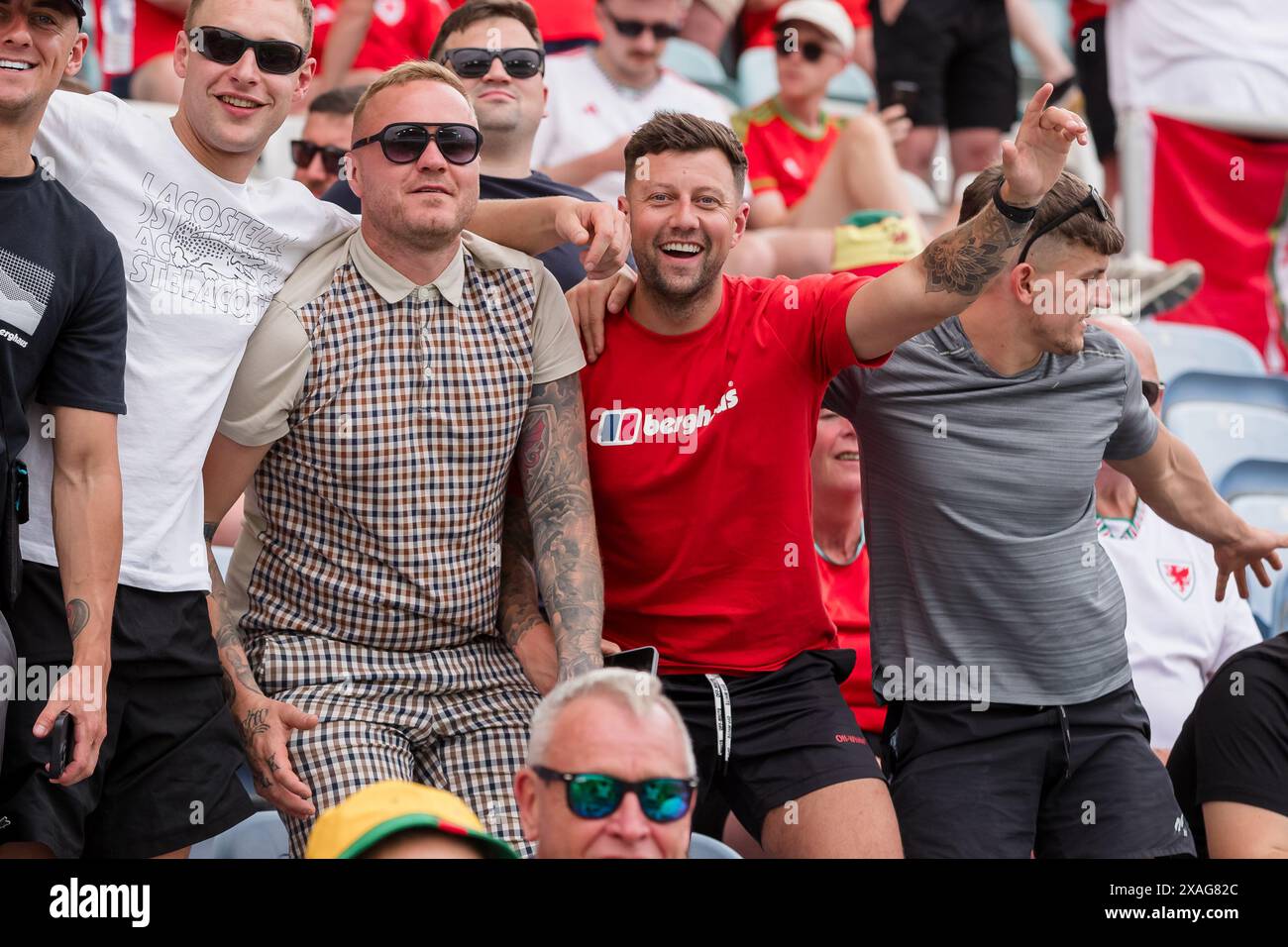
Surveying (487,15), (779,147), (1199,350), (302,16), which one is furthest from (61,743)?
(1199,350)

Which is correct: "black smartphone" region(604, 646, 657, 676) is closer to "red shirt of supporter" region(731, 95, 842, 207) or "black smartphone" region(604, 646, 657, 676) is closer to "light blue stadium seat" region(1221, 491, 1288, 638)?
"light blue stadium seat" region(1221, 491, 1288, 638)

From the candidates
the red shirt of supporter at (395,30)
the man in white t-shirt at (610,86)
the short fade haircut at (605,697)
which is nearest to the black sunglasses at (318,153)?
the man in white t-shirt at (610,86)

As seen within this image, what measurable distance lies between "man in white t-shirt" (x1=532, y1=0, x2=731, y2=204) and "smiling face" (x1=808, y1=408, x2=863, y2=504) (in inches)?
77.4

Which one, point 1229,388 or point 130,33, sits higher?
point 130,33

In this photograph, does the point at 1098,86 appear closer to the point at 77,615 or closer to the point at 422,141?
the point at 422,141

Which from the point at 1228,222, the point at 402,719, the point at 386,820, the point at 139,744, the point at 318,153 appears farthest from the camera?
the point at 1228,222

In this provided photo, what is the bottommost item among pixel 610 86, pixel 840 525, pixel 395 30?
pixel 840 525

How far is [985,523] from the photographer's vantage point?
3721 millimetres

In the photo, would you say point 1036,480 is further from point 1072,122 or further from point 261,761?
point 261,761

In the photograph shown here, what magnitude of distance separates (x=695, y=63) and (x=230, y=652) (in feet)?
17.0

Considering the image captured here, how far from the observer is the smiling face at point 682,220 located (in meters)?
3.60

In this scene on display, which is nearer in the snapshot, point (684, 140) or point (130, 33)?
point (684, 140)

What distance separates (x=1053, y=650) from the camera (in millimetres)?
3732
